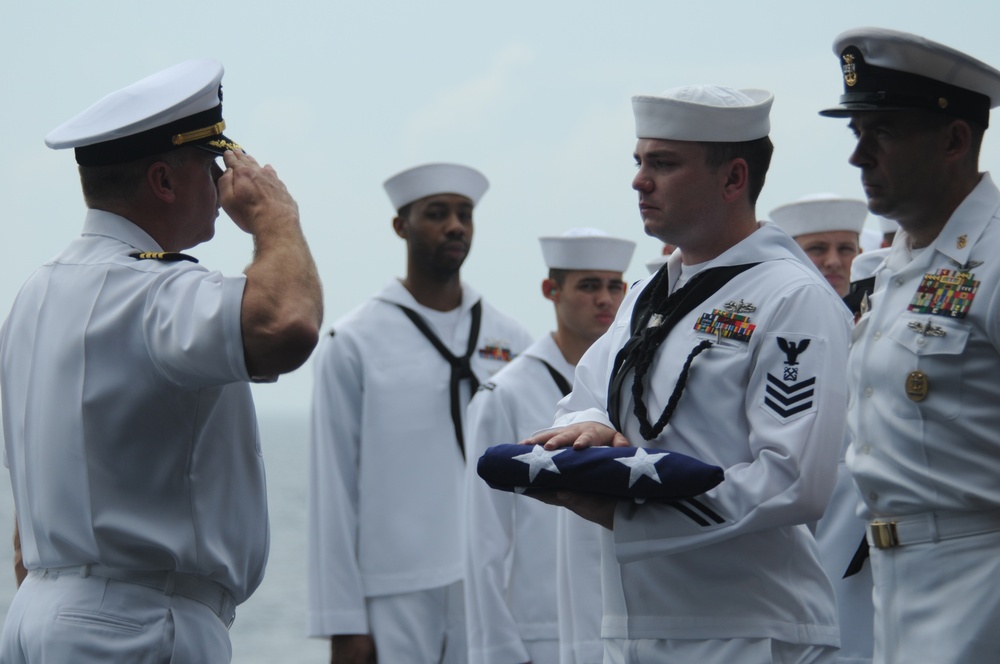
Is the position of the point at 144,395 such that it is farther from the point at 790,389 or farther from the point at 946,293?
the point at 946,293

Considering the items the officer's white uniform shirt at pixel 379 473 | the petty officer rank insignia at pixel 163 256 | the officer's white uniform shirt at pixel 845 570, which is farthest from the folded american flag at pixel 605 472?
the officer's white uniform shirt at pixel 379 473

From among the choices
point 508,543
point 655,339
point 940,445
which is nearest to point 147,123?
point 655,339

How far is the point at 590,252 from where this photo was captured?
6.37 meters

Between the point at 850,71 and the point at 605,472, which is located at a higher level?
the point at 850,71

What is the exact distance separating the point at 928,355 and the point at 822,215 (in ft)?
11.1

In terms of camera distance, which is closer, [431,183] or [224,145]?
[224,145]

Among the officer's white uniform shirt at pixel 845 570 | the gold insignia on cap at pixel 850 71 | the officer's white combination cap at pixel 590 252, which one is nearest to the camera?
the gold insignia on cap at pixel 850 71

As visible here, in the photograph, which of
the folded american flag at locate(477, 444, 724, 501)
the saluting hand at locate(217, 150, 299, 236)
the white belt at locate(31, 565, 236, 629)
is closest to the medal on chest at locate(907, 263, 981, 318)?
the folded american flag at locate(477, 444, 724, 501)

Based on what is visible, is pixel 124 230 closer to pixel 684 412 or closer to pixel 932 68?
pixel 684 412

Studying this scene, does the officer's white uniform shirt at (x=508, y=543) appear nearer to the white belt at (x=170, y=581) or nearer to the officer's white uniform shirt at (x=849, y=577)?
the officer's white uniform shirt at (x=849, y=577)

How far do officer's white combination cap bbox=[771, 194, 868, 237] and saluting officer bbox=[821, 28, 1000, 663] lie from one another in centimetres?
294

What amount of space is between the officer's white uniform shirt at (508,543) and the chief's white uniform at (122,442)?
222cm

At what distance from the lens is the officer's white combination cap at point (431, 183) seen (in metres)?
6.88

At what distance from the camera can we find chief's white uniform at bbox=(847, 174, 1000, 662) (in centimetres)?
346
